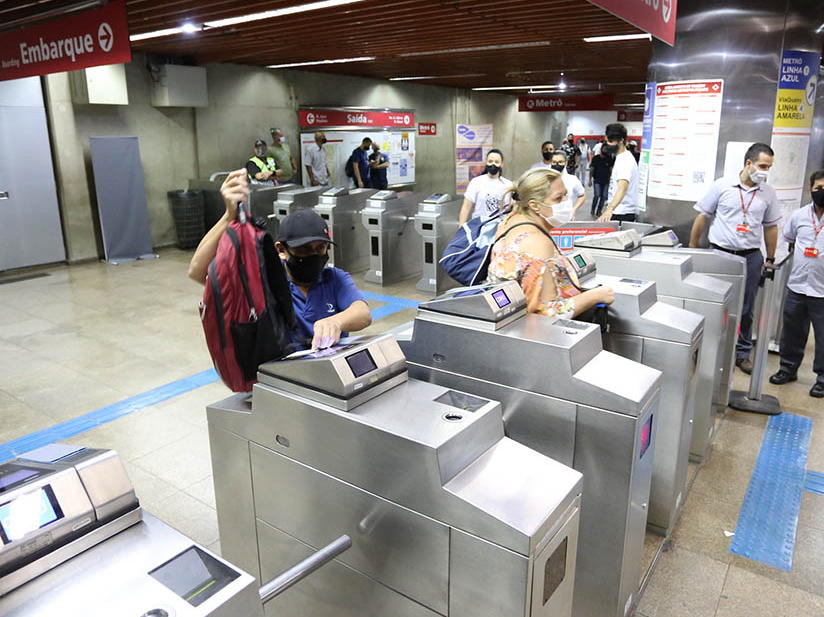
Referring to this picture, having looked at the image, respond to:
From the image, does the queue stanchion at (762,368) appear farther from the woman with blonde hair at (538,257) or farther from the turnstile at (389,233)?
the turnstile at (389,233)

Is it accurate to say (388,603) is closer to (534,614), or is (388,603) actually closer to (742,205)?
(534,614)

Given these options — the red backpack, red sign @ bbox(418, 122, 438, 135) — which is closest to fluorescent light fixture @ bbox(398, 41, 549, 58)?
red sign @ bbox(418, 122, 438, 135)

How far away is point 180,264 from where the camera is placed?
8.58m

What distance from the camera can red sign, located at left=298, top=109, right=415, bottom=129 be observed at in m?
11.5

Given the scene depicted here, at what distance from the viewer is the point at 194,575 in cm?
112

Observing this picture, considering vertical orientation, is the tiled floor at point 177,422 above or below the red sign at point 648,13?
below

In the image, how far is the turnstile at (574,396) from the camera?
1947mm

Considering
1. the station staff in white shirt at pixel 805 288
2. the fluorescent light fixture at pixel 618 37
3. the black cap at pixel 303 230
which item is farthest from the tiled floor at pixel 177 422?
the fluorescent light fixture at pixel 618 37

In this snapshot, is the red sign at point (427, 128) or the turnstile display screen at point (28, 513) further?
the red sign at point (427, 128)

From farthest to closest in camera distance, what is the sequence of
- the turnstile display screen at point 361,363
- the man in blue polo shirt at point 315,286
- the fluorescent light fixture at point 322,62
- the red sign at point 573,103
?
the red sign at point 573,103
the fluorescent light fixture at point 322,62
the man in blue polo shirt at point 315,286
the turnstile display screen at point 361,363

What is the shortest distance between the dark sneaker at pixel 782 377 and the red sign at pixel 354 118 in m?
9.21

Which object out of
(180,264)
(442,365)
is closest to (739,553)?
(442,365)

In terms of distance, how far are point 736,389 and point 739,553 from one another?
199 centimetres

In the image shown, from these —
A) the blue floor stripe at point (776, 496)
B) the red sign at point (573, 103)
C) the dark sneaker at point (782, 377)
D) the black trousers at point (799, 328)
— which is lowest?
the blue floor stripe at point (776, 496)
